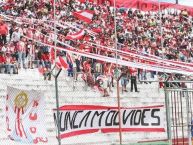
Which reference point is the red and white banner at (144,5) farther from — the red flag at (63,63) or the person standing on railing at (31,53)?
the red flag at (63,63)

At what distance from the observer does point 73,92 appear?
17812 millimetres

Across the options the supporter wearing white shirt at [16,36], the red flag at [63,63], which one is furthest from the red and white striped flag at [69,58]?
the supporter wearing white shirt at [16,36]

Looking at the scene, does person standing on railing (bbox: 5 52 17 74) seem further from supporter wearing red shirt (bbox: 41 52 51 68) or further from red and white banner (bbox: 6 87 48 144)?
red and white banner (bbox: 6 87 48 144)

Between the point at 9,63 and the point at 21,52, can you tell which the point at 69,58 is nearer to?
the point at 21,52

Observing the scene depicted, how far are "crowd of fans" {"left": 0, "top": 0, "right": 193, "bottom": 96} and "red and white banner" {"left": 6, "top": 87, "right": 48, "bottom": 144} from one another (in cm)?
382

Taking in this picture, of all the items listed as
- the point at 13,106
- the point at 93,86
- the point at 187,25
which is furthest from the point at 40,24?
the point at 187,25

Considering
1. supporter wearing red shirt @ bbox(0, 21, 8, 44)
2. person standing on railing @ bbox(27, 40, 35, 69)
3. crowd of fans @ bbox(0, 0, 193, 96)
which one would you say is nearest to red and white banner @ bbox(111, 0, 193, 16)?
crowd of fans @ bbox(0, 0, 193, 96)

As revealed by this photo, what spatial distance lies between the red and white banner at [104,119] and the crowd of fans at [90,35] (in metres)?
1.17

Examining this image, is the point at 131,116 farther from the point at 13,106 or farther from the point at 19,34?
the point at 19,34

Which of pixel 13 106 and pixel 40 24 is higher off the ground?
pixel 40 24

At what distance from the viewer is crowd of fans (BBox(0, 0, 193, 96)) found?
1856 cm

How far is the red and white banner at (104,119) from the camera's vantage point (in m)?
12.4

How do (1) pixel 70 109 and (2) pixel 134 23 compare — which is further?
(2) pixel 134 23

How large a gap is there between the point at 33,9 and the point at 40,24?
2111 mm
